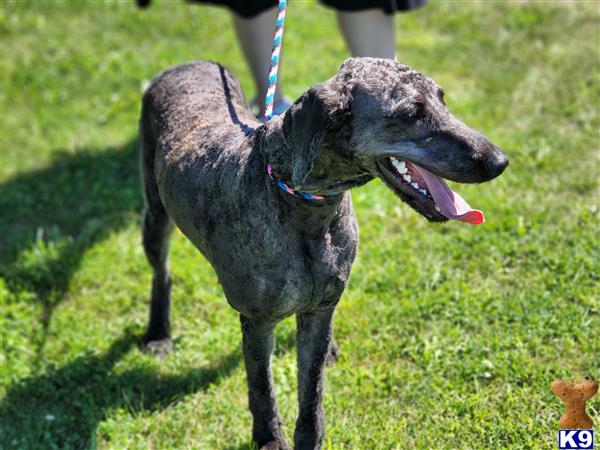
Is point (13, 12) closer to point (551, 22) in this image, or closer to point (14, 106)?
point (14, 106)

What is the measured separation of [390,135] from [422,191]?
26cm

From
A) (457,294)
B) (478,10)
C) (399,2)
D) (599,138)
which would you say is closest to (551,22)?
(478,10)

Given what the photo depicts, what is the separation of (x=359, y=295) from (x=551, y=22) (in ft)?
16.4

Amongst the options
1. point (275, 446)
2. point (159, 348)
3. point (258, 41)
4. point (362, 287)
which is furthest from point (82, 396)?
point (258, 41)

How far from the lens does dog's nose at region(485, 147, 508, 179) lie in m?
2.66

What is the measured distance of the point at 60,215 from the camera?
6.07m

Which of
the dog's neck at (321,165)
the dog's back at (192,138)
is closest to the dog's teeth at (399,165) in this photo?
the dog's neck at (321,165)

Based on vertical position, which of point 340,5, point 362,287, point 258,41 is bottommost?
point 362,287

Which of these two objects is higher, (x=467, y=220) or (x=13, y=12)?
(x=467, y=220)

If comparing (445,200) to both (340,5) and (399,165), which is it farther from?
(340,5)

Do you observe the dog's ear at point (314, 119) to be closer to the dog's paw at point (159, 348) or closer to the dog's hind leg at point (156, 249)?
the dog's hind leg at point (156, 249)

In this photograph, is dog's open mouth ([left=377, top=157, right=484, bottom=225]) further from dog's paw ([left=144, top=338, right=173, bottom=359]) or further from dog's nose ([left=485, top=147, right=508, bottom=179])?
Result: dog's paw ([left=144, top=338, right=173, bottom=359])

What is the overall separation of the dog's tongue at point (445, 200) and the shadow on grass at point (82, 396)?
207 centimetres

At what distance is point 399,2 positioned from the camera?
5668mm
